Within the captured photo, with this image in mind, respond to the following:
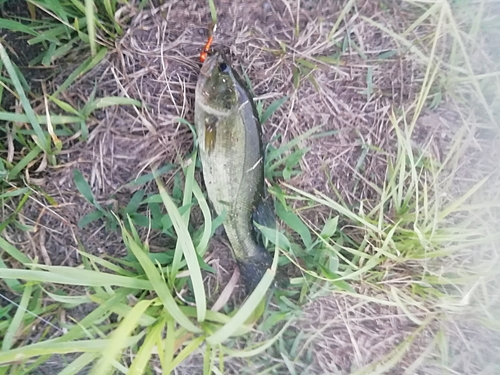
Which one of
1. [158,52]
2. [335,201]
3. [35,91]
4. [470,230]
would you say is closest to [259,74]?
[158,52]

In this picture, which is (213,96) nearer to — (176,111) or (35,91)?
Answer: (176,111)

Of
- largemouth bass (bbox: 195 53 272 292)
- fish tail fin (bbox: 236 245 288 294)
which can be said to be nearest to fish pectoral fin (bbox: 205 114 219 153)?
largemouth bass (bbox: 195 53 272 292)

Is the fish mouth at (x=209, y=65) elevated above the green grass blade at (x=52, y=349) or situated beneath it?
elevated above

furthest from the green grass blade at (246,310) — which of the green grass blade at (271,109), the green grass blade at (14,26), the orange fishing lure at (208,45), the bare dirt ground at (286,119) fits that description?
the green grass blade at (14,26)

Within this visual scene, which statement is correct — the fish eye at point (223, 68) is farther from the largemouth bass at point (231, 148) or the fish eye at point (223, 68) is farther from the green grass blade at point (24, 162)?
the green grass blade at point (24, 162)

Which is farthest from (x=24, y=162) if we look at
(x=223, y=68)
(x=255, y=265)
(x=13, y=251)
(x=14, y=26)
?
(x=255, y=265)

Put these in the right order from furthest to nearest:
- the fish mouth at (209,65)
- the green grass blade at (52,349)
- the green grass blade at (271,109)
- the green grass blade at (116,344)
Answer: the green grass blade at (271,109) → the fish mouth at (209,65) → the green grass blade at (52,349) → the green grass blade at (116,344)

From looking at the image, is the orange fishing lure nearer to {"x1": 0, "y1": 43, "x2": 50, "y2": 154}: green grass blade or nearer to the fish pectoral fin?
the fish pectoral fin
